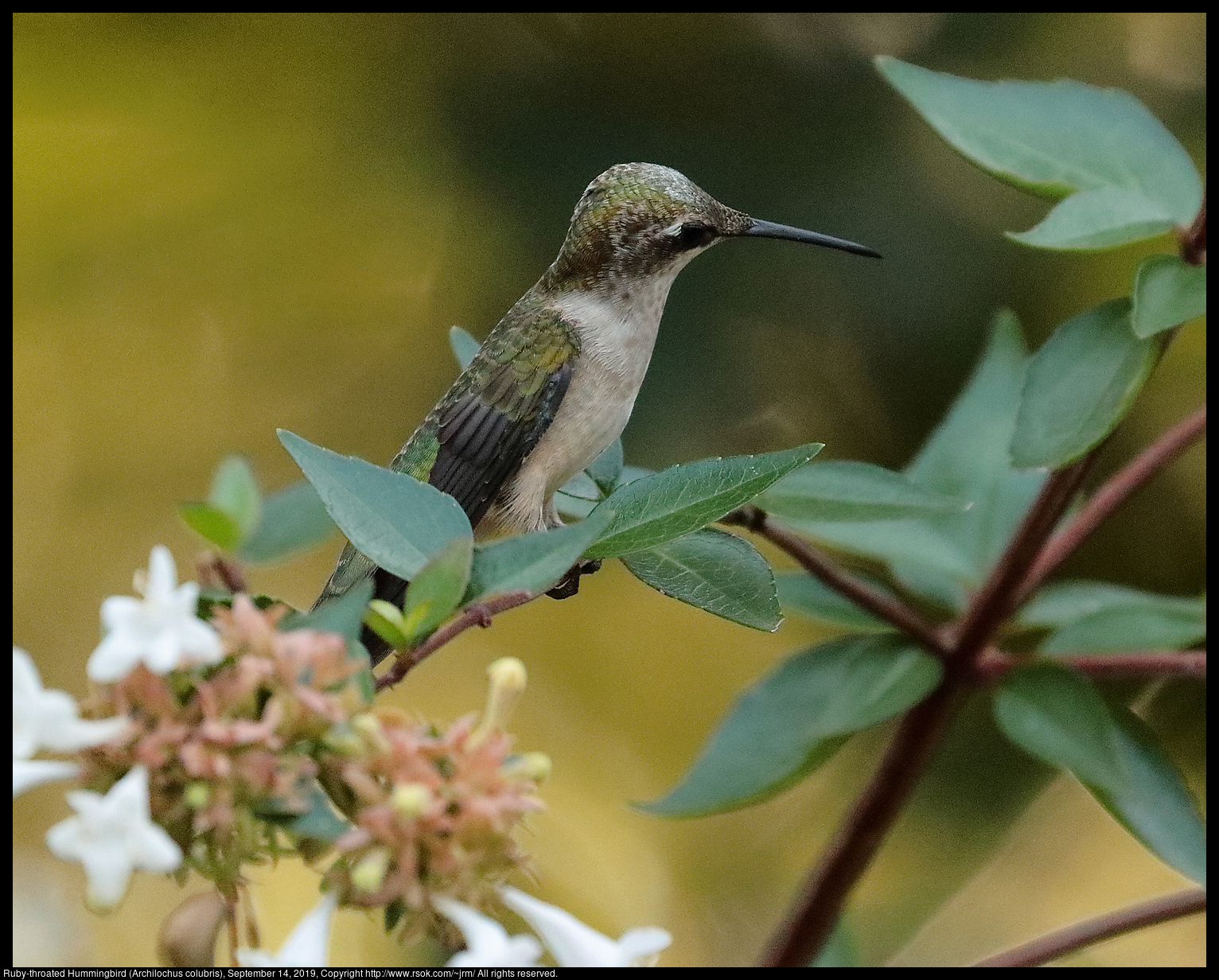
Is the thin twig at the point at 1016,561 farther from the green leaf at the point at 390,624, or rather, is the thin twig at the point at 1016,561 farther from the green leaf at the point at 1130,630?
the green leaf at the point at 390,624

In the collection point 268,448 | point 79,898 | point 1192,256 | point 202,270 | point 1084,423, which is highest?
point 1192,256

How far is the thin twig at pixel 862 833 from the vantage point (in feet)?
5.31

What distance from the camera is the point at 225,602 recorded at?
1.00 meters

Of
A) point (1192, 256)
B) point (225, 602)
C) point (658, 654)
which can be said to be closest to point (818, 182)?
point (658, 654)

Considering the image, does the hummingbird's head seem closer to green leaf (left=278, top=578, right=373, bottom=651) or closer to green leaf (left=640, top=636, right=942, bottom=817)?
green leaf (left=640, top=636, right=942, bottom=817)

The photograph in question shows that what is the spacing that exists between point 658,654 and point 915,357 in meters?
0.94

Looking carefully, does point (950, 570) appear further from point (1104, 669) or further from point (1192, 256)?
point (1192, 256)

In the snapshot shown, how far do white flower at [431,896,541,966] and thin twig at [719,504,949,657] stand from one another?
0.56 m

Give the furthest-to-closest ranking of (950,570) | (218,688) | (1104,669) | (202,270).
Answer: (202,270)
(950,570)
(1104,669)
(218,688)

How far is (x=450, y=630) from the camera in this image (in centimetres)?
100

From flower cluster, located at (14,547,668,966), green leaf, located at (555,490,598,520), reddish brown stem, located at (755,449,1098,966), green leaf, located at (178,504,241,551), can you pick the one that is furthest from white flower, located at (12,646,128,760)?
green leaf, located at (555,490,598,520)

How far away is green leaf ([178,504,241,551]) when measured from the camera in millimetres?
1344

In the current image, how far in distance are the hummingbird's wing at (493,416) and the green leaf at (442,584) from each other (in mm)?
616

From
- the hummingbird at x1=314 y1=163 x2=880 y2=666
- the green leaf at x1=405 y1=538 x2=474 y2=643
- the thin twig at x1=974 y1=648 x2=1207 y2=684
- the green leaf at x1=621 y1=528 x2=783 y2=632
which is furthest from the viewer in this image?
the hummingbird at x1=314 y1=163 x2=880 y2=666
